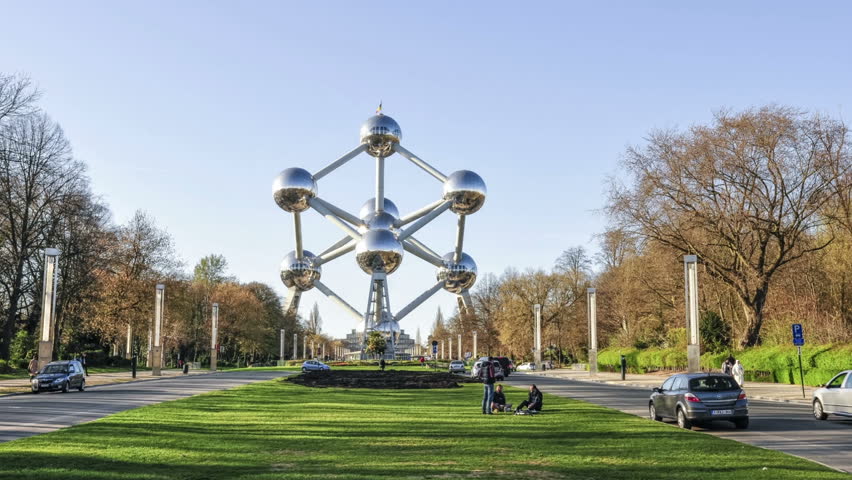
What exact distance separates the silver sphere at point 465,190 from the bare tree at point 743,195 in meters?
43.2

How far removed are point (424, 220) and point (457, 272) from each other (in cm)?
929

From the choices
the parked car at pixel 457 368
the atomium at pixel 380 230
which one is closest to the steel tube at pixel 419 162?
→ the atomium at pixel 380 230

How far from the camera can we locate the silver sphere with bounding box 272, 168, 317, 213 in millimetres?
86688

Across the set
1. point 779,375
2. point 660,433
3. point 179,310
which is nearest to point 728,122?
point 779,375

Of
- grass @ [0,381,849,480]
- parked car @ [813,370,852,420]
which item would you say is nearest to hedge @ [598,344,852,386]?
parked car @ [813,370,852,420]

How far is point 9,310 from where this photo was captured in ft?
168

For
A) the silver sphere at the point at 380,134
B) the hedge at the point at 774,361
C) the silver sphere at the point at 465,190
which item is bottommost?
the hedge at the point at 774,361

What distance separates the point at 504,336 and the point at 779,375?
45907 millimetres

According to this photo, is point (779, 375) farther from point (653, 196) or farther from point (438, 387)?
point (438, 387)

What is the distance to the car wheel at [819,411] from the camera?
20375 millimetres

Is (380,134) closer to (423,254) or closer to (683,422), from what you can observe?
(423,254)

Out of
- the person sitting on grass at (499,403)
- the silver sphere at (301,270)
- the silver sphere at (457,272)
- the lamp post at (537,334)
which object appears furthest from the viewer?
the silver sphere at (301,270)

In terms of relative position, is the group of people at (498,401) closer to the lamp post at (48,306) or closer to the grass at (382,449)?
the grass at (382,449)

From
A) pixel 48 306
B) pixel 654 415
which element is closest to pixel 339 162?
pixel 48 306
